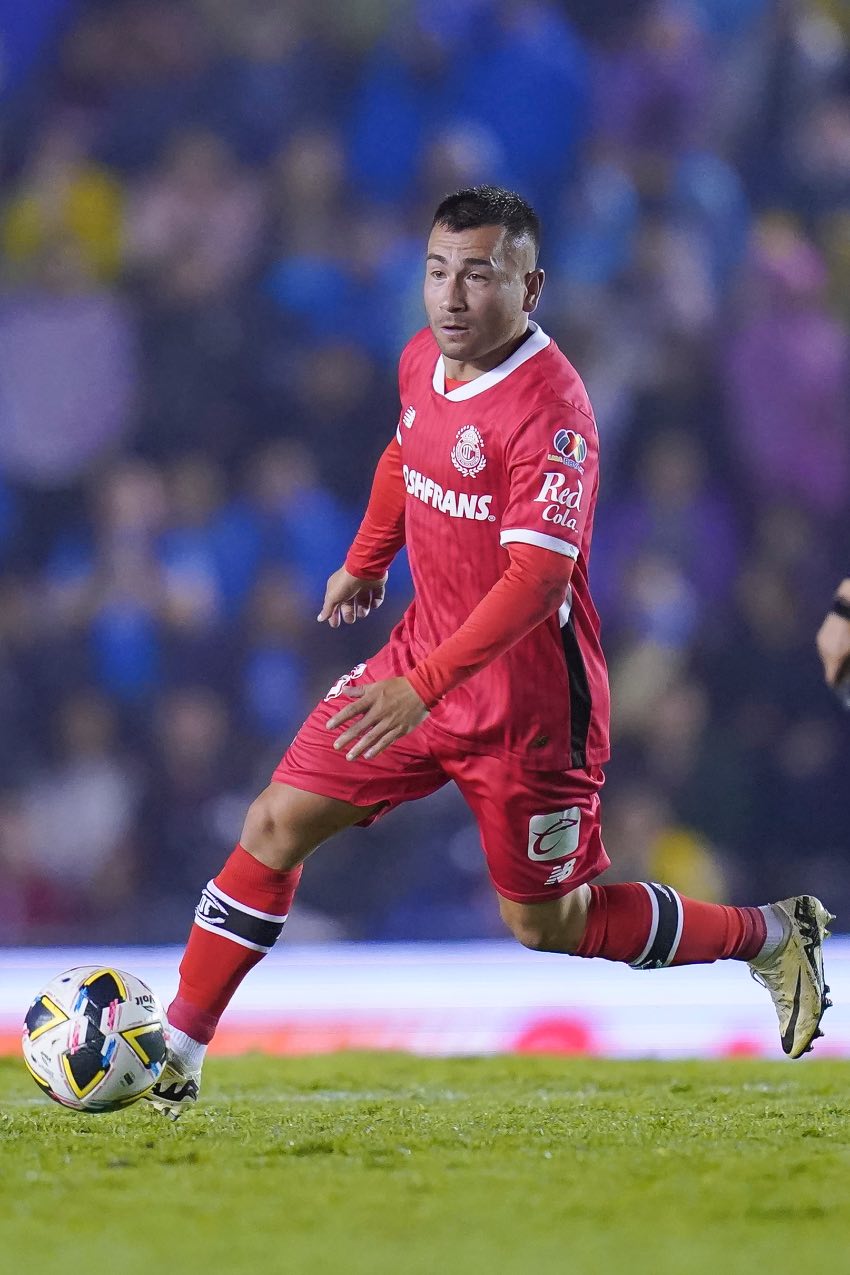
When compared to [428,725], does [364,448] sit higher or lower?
higher

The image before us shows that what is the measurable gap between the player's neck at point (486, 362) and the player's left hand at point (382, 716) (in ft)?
2.49

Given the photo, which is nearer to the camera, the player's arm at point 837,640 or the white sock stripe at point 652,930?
the player's arm at point 837,640

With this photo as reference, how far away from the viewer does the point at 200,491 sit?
7.22 metres

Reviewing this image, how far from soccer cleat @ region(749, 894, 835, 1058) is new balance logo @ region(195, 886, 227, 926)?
1.33 meters

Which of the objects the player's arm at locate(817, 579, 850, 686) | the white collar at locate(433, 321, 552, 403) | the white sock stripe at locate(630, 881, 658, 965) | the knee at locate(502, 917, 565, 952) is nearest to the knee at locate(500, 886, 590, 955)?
the knee at locate(502, 917, 565, 952)

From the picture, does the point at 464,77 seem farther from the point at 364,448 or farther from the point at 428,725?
the point at 428,725

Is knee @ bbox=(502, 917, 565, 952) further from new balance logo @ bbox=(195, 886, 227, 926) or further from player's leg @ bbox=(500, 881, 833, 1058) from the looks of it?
new balance logo @ bbox=(195, 886, 227, 926)

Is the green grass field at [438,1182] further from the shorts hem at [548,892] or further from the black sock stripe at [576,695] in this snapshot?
the black sock stripe at [576,695]

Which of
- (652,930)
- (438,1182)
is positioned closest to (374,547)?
(652,930)

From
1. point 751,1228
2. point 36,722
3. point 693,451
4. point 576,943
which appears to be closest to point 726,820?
point 693,451

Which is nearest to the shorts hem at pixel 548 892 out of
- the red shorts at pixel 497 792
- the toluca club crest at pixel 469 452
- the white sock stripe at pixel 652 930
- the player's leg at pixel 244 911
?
the red shorts at pixel 497 792

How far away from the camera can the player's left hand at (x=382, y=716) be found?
10.8ft

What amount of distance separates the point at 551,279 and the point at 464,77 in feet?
3.52

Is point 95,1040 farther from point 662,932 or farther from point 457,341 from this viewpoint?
point 457,341
